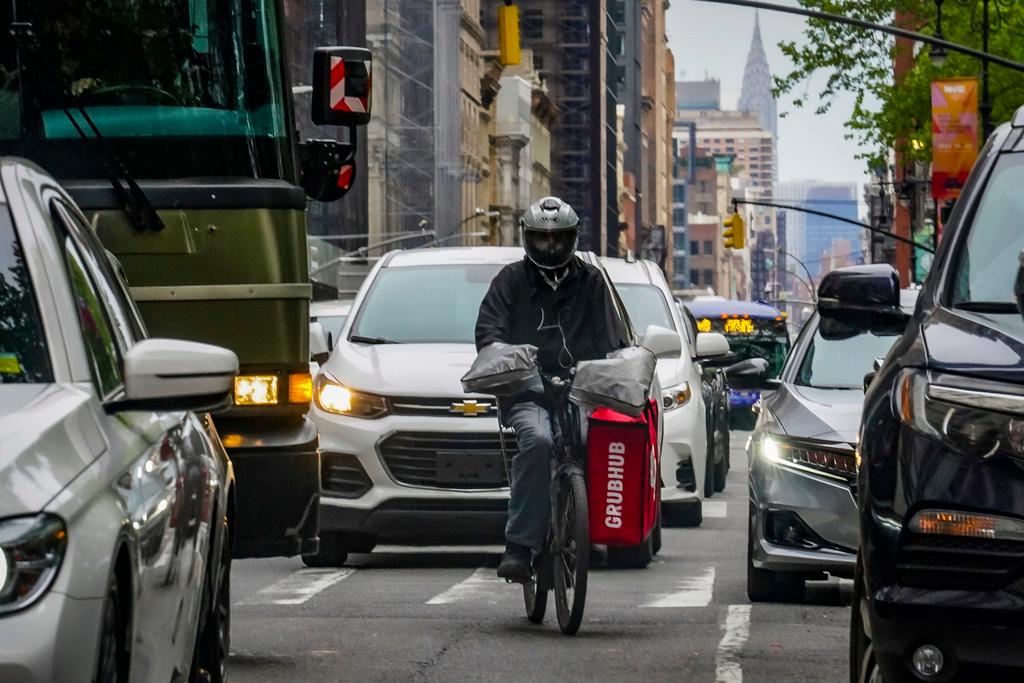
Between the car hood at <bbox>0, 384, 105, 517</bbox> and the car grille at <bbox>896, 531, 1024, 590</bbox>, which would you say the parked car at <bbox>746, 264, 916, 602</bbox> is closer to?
the car grille at <bbox>896, 531, 1024, 590</bbox>

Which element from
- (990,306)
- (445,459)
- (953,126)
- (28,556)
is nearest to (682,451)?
(445,459)

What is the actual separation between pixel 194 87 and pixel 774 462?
3407 millimetres

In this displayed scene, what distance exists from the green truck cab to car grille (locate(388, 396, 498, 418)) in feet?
11.2

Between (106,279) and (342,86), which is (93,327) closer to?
(106,279)

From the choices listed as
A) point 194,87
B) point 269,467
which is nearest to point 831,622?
point 269,467

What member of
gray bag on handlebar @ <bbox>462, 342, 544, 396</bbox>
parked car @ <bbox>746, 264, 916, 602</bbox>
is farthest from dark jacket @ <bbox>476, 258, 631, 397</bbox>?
parked car @ <bbox>746, 264, 916, 602</bbox>

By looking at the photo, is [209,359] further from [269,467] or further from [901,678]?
[269,467]

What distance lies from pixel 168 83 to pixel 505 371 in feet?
6.09

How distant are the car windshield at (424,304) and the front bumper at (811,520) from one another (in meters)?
3.13

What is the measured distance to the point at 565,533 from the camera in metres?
10.7

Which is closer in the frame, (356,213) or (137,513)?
(137,513)

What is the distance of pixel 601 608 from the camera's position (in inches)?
458

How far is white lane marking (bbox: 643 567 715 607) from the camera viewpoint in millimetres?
11828

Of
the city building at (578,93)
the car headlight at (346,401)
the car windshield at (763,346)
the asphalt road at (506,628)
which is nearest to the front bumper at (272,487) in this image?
the asphalt road at (506,628)
